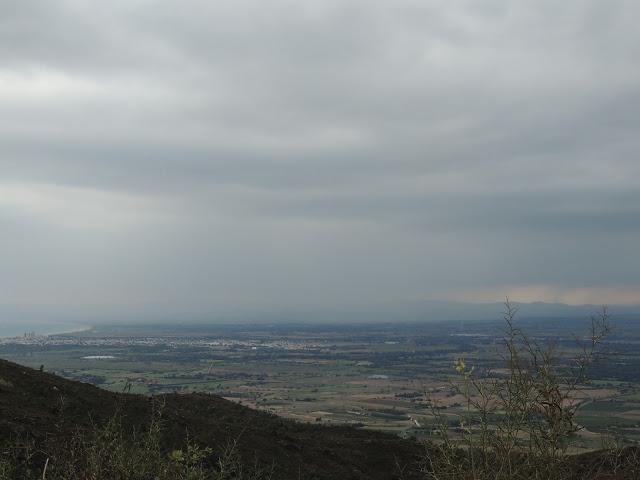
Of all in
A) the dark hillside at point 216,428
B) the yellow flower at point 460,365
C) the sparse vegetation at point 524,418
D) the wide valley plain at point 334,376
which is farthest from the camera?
the wide valley plain at point 334,376

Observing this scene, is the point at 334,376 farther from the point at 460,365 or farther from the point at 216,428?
the point at 460,365

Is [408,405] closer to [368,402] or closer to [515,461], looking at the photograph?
[368,402]

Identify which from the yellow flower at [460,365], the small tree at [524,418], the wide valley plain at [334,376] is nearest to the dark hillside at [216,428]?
the wide valley plain at [334,376]

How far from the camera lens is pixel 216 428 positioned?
2106 centimetres

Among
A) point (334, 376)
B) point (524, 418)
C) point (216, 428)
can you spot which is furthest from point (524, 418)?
point (334, 376)

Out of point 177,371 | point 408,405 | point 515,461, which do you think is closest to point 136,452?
point 515,461

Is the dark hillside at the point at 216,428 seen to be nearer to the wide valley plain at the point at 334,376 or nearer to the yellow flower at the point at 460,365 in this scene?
the wide valley plain at the point at 334,376

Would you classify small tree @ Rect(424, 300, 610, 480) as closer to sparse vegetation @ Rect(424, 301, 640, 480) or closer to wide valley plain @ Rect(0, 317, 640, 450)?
sparse vegetation @ Rect(424, 301, 640, 480)

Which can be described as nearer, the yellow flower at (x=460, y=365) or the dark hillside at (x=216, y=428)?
the yellow flower at (x=460, y=365)

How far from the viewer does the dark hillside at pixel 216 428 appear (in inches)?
713

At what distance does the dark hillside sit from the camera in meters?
18.1

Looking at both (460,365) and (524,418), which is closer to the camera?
(460,365)

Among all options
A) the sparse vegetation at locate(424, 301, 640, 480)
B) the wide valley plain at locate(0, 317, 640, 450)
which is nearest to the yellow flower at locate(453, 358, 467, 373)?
the sparse vegetation at locate(424, 301, 640, 480)

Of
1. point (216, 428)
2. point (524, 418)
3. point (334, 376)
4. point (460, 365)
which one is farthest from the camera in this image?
point (334, 376)
